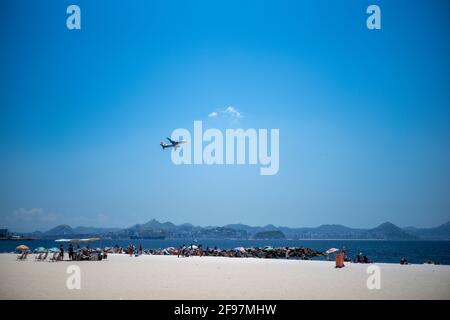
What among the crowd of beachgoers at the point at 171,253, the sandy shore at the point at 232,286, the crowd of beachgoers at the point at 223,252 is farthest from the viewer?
the crowd of beachgoers at the point at 223,252

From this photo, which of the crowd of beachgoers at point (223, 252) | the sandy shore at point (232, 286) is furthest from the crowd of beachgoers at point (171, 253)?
the sandy shore at point (232, 286)

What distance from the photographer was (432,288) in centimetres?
1797

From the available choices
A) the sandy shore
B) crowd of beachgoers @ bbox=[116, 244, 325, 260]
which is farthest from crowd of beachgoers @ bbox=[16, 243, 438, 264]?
the sandy shore

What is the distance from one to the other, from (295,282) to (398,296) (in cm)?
513

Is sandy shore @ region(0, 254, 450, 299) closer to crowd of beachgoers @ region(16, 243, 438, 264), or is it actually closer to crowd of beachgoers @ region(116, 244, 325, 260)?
crowd of beachgoers @ region(16, 243, 438, 264)

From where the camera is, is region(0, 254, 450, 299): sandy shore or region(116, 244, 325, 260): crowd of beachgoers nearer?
region(0, 254, 450, 299): sandy shore

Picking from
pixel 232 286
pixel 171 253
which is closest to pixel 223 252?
pixel 171 253

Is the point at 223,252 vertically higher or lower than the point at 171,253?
higher

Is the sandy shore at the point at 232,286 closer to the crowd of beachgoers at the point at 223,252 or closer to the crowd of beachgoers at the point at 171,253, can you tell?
the crowd of beachgoers at the point at 171,253

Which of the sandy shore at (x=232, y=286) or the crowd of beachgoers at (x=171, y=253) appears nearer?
the sandy shore at (x=232, y=286)

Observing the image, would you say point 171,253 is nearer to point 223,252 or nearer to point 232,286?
point 223,252
